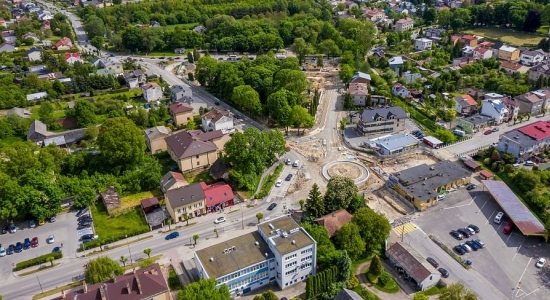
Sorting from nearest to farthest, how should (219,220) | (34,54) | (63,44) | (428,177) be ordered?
1. (219,220)
2. (428,177)
3. (34,54)
4. (63,44)

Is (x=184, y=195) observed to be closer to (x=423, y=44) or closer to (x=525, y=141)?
(x=525, y=141)


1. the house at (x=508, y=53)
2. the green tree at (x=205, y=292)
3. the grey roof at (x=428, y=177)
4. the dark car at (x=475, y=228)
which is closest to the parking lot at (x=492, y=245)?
the dark car at (x=475, y=228)

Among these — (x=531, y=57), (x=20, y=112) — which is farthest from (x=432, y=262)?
(x=531, y=57)

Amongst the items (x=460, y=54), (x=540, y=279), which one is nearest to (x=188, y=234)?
(x=540, y=279)

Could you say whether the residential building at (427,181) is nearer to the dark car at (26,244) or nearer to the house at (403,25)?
the dark car at (26,244)

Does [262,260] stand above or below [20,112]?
below

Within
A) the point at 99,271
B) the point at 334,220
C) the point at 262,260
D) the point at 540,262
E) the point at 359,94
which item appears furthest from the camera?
the point at 359,94

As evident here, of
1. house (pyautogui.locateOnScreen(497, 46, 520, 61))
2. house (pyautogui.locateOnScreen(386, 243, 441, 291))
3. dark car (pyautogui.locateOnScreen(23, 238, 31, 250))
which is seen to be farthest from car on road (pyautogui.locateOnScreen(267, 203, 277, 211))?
house (pyautogui.locateOnScreen(497, 46, 520, 61))
